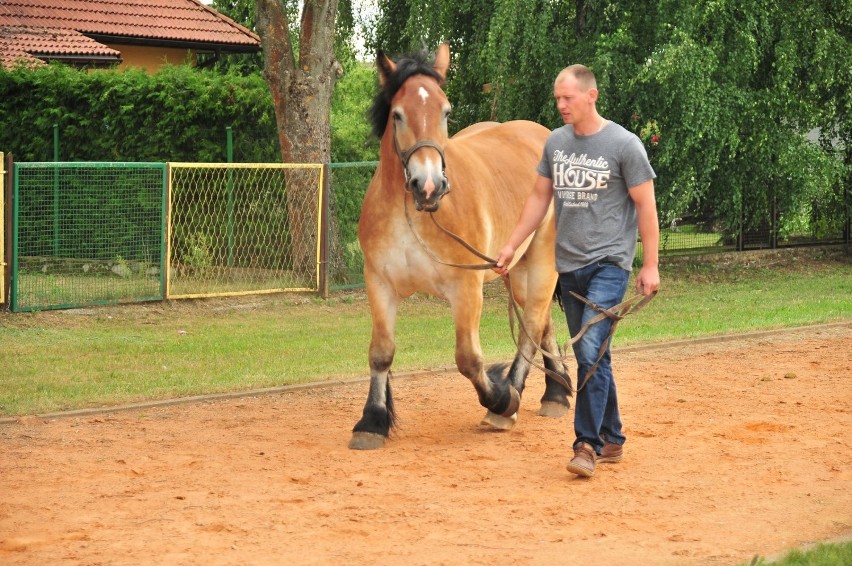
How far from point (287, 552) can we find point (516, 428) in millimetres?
3423

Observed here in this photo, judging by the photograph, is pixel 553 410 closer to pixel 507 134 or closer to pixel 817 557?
pixel 507 134

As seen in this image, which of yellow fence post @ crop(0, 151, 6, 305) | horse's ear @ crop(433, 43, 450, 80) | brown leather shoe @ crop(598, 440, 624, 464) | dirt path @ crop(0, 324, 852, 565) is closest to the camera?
dirt path @ crop(0, 324, 852, 565)

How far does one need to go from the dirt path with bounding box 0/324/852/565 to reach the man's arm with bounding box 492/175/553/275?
1247 millimetres

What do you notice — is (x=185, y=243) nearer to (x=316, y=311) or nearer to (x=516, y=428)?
(x=316, y=311)

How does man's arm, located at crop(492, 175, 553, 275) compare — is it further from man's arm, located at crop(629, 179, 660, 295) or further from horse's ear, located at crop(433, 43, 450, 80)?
horse's ear, located at crop(433, 43, 450, 80)

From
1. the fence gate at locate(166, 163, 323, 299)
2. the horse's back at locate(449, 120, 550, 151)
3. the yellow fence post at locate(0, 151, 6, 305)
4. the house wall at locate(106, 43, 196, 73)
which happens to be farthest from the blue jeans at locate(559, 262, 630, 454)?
the house wall at locate(106, 43, 196, 73)

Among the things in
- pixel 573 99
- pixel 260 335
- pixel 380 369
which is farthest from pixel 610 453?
Answer: pixel 260 335

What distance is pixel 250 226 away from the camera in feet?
57.0

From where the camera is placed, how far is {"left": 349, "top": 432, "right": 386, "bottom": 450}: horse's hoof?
7.98 meters

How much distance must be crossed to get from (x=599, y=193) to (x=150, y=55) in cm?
2406

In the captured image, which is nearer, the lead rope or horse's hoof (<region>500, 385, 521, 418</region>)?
the lead rope

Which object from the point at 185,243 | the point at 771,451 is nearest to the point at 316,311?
the point at 185,243

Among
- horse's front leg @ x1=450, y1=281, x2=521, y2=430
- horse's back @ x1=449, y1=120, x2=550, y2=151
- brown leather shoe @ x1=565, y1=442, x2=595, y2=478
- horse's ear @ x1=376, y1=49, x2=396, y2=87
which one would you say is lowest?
brown leather shoe @ x1=565, y1=442, x2=595, y2=478

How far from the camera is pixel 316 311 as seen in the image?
15797mm
